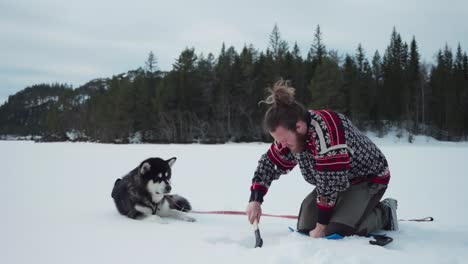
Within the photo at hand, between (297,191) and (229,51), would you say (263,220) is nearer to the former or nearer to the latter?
(297,191)

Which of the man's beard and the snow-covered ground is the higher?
the man's beard

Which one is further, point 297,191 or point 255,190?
point 297,191

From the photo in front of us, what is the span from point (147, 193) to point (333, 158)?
245 cm

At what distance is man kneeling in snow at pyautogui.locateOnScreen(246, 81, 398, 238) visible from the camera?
103 inches

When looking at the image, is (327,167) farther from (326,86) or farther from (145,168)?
(326,86)

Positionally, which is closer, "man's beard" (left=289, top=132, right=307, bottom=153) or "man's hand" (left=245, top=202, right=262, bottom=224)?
"man's beard" (left=289, top=132, right=307, bottom=153)

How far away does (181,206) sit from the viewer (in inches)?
177

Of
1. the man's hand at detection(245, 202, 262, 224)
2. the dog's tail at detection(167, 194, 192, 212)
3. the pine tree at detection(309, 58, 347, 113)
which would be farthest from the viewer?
the pine tree at detection(309, 58, 347, 113)

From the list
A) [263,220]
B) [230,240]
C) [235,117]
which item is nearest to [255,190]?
[230,240]

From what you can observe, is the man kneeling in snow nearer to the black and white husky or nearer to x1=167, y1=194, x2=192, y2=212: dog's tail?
the black and white husky

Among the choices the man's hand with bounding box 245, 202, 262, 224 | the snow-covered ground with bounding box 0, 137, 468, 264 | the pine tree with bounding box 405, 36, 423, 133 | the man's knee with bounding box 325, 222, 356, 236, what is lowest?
the snow-covered ground with bounding box 0, 137, 468, 264

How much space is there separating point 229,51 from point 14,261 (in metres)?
42.7

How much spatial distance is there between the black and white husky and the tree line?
2417 cm

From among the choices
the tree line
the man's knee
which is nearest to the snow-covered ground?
the man's knee
